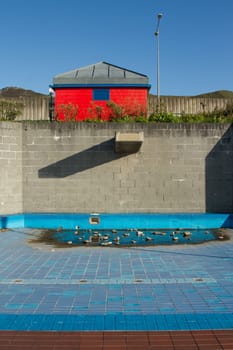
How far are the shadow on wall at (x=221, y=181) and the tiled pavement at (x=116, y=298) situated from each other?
3.47 metres

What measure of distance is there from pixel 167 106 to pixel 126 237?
6.78 metres

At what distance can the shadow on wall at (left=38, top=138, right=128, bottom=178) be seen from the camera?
36.4 feet

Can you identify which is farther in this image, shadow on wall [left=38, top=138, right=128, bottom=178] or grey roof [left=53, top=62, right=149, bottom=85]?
grey roof [left=53, top=62, right=149, bottom=85]

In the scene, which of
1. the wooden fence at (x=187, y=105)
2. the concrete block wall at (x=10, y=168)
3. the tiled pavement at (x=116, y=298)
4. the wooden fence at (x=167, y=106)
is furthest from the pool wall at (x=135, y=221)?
the wooden fence at (x=187, y=105)

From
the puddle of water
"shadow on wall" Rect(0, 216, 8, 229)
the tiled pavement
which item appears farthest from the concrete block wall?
the tiled pavement

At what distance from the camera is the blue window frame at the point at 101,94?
1486 centimetres

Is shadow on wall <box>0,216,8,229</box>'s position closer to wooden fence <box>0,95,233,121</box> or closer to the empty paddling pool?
the empty paddling pool

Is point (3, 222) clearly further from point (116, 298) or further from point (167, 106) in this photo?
point (167, 106)

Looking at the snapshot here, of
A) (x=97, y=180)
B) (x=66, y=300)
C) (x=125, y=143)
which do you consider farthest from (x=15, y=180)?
(x=66, y=300)

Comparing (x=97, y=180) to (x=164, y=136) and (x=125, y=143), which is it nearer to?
(x=125, y=143)

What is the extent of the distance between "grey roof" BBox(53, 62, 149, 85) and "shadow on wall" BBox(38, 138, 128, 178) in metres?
4.73

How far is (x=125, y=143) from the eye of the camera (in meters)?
10.2

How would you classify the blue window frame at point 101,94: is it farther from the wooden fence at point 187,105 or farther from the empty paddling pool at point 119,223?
the empty paddling pool at point 119,223

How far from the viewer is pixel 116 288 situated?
5199 millimetres
